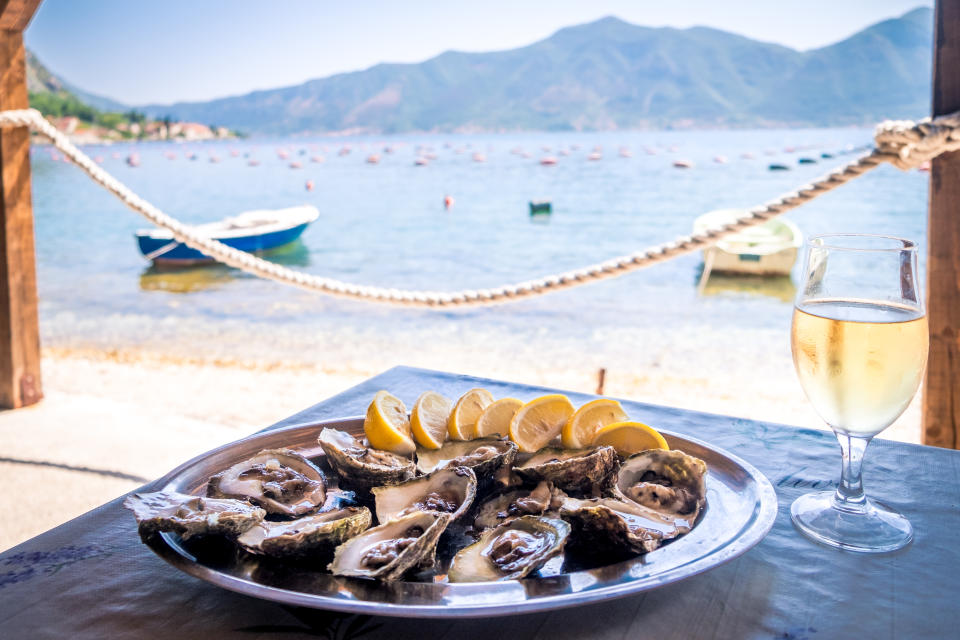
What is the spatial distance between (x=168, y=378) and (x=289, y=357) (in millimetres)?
2142

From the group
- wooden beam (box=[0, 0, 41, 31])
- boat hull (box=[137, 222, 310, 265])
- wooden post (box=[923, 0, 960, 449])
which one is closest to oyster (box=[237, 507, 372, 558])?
wooden post (box=[923, 0, 960, 449])

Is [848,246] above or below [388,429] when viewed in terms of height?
above

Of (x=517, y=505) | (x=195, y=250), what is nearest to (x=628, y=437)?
(x=517, y=505)

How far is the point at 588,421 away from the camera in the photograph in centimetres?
94

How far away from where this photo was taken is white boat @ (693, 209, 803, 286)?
1433 centimetres

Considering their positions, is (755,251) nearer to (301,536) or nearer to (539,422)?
(539,422)

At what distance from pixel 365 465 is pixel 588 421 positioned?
0.30m

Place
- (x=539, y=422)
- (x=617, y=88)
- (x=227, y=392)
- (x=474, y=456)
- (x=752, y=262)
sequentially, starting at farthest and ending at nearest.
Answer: (x=617, y=88) < (x=752, y=262) < (x=227, y=392) < (x=539, y=422) < (x=474, y=456)

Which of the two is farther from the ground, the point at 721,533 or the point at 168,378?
the point at 721,533

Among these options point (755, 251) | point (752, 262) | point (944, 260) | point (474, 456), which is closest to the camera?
point (474, 456)

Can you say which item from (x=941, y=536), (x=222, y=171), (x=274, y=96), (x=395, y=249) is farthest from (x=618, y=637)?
(x=274, y=96)

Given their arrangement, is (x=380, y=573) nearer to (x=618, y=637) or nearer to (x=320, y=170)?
(x=618, y=637)

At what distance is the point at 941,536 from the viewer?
842mm

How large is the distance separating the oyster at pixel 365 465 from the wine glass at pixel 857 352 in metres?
0.49
